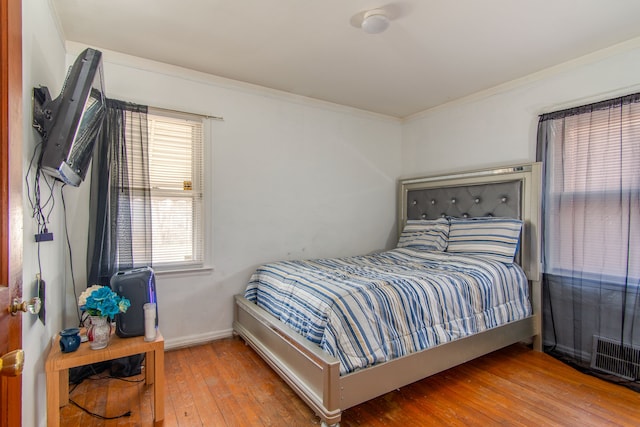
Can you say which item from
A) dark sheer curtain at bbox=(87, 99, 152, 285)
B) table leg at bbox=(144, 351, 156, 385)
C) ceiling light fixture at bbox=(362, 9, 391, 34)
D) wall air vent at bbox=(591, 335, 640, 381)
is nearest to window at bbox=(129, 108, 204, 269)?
dark sheer curtain at bbox=(87, 99, 152, 285)

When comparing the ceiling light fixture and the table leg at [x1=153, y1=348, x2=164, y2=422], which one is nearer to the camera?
the table leg at [x1=153, y1=348, x2=164, y2=422]

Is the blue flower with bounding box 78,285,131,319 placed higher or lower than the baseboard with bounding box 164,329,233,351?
higher

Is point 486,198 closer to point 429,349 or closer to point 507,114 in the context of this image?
point 507,114

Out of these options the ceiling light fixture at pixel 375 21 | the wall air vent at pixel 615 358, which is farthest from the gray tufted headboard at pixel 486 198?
the ceiling light fixture at pixel 375 21

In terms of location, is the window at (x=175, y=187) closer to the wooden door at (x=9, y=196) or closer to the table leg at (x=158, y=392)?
the table leg at (x=158, y=392)

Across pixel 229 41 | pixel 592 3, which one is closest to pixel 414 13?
pixel 592 3

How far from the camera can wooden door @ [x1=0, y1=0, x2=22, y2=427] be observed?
806mm

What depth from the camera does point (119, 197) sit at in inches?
94.2

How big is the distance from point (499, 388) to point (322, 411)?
1.25 meters

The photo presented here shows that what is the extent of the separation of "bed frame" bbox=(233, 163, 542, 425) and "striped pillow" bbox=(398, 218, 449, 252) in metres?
A: 0.23

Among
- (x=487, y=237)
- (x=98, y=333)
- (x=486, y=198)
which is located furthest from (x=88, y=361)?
(x=486, y=198)

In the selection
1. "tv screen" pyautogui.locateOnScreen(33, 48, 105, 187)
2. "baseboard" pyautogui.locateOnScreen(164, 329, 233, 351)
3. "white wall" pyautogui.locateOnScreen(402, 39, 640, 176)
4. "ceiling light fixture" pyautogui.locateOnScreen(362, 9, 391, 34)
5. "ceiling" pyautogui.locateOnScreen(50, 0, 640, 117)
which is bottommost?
"baseboard" pyautogui.locateOnScreen(164, 329, 233, 351)

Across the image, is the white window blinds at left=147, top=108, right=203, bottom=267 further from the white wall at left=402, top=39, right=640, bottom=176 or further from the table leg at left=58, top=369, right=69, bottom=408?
the white wall at left=402, top=39, right=640, bottom=176

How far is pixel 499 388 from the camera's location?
2.13m
